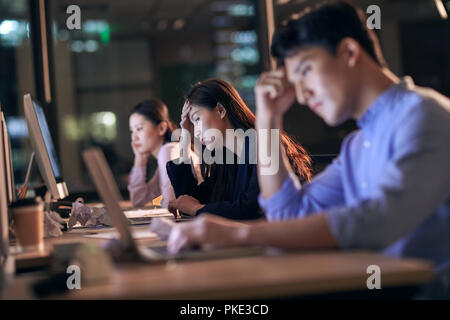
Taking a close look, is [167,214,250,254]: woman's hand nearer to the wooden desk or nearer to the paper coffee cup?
the wooden desk

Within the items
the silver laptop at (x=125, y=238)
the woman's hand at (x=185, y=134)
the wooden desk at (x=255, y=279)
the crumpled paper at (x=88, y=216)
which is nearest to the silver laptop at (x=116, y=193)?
the silver laptop at (x=125, y=238)

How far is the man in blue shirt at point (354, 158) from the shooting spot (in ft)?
3.86

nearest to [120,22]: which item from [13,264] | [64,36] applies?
[64,36]

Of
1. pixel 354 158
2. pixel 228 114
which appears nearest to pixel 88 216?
pixel 228 114

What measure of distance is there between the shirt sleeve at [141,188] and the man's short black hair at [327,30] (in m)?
2.49

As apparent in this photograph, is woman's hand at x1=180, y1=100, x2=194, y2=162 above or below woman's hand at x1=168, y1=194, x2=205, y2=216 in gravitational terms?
above

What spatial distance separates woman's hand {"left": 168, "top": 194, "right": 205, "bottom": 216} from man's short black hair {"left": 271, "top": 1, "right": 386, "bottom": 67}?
43.3 inches

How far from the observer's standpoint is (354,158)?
1627mm

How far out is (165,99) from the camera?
10.3 m

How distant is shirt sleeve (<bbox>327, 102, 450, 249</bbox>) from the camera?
3.79 feet

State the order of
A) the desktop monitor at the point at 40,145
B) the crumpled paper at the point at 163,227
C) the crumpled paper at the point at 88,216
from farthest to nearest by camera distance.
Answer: the crumpled paper at the point at 88,216
the desktop monitor at the point at 40,145
the crumpled paper at the point at 163,227

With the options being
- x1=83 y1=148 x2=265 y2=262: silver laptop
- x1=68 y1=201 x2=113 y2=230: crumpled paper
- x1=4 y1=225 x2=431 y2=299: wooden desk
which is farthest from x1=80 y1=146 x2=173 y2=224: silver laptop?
x1=4 y1=225 x2=431 y2=299: wooden desk

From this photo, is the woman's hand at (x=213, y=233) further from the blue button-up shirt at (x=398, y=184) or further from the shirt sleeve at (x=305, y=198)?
the shirt sleeve at (x=305, y=198)
